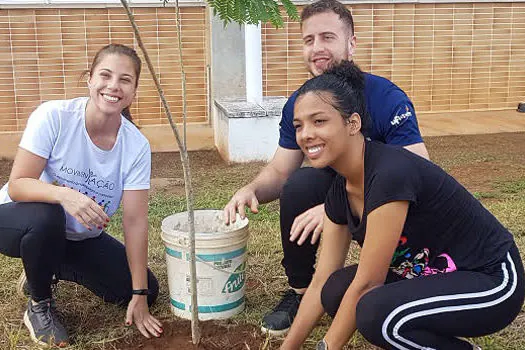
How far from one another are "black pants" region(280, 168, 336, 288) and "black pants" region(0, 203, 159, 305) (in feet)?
2.12

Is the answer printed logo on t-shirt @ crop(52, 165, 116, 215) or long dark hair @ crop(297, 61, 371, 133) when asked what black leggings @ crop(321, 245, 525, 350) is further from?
printed logo on t-shirt @ crop(52, 165, 116, 215)

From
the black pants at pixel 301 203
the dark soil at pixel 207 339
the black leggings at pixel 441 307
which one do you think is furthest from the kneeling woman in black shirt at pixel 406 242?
the dark soil at pixel 207 339

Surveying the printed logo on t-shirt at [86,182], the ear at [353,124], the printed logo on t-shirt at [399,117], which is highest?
the ear at [353,124]

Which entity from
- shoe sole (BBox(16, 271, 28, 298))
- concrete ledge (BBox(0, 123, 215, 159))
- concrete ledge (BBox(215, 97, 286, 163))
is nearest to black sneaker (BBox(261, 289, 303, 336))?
shoe sole (BBox(16, 271, 28, 298))

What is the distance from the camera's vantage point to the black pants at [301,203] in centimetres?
299

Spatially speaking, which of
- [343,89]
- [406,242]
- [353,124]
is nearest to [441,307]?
[406,242]

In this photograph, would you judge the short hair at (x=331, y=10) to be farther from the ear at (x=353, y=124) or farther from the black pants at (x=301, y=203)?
the ear at (x=353, y=124)

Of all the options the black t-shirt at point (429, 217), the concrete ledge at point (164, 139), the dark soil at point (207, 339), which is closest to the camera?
the black t-shirt at point (429, 217)

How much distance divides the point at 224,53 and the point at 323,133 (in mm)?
5260

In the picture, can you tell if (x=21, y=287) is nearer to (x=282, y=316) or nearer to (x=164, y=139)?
(x=282, y=316)

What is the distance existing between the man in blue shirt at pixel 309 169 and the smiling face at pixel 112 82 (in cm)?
57

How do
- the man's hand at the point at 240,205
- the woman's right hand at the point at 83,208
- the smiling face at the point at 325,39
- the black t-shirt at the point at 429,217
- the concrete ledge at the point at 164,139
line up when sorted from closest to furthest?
the black t-shirt at the point at 429,217, the woman's right hand at the point at 83,208, the man's hand at the point at 240,205, the smiling face at the point at 325,39, the concrete ledge at the point at 164,139

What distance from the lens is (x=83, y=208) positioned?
106 inches

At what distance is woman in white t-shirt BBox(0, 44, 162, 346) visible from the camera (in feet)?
9.25
